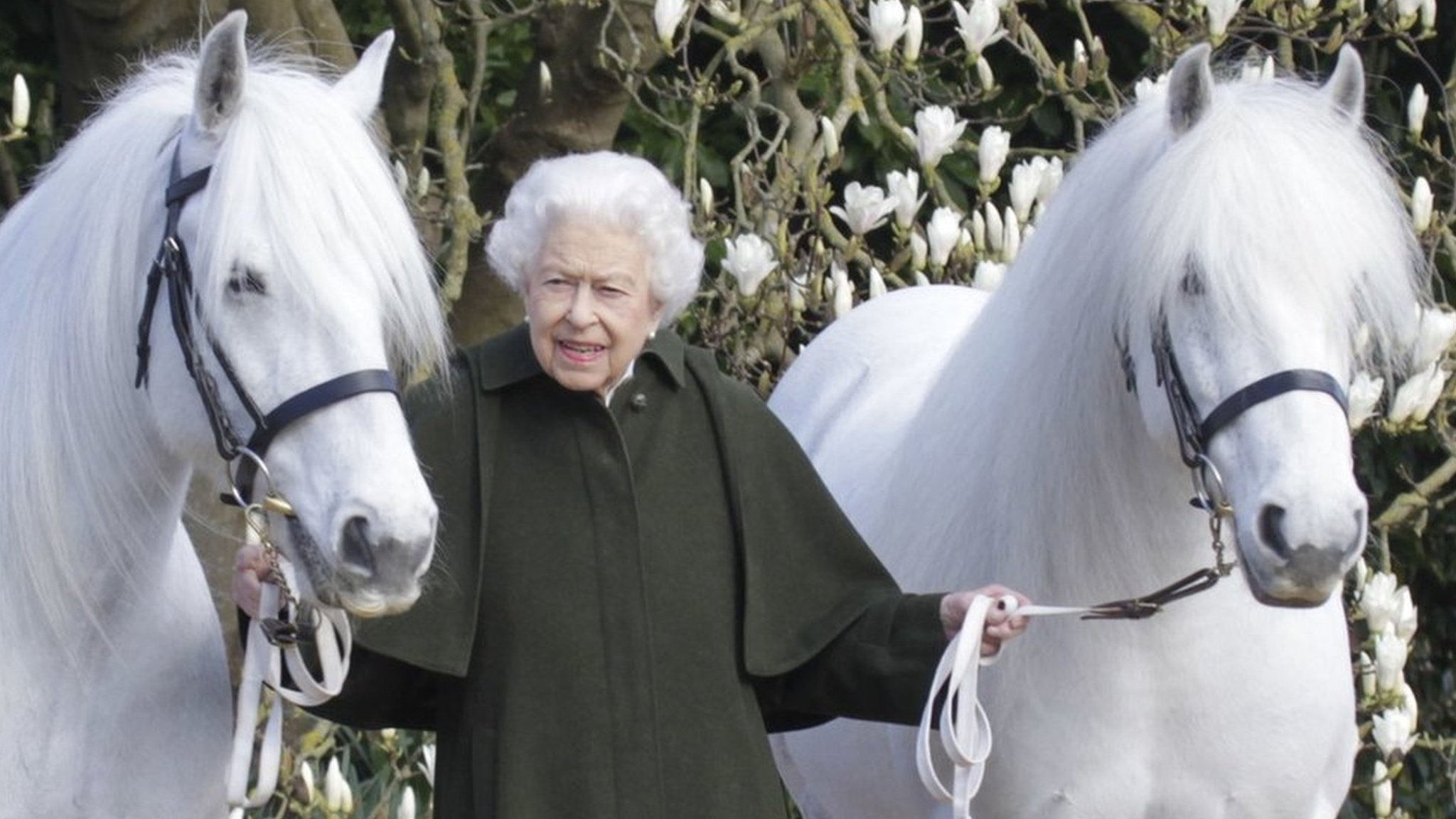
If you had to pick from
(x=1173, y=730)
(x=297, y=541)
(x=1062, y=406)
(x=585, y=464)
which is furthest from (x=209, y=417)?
(x=1173, y=730)

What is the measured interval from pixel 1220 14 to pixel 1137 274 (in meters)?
1.84

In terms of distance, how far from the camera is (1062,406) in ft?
11.6

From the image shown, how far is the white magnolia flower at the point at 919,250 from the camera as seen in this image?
5.34 metres

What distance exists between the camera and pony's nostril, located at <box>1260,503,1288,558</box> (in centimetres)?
303

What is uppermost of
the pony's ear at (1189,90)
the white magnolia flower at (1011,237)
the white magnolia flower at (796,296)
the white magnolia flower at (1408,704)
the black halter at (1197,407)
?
the pony's ear at (1189,90)

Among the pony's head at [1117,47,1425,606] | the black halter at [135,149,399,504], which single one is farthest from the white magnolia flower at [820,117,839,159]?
the black halter at [135,149,399,504]

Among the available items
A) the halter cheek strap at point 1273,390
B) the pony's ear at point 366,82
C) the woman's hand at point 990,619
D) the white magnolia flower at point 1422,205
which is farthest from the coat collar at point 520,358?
the white magnolia flower at point 1422,205

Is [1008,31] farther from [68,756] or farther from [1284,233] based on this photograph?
[68,756]

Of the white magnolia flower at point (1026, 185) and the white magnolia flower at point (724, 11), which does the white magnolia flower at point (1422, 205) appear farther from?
the white magnolia flower at point (724, 11)

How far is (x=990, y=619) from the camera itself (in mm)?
3211

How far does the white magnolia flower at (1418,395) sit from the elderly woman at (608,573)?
190 centimetres

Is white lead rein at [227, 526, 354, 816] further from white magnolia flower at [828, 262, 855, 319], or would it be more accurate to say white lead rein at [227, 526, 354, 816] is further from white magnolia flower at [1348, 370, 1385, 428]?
white magnolia flower at [828, 262, 855, 319]

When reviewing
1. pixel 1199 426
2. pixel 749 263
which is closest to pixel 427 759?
pixel 749 263

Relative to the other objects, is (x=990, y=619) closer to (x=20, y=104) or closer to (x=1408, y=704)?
(x=1408, y=704)
